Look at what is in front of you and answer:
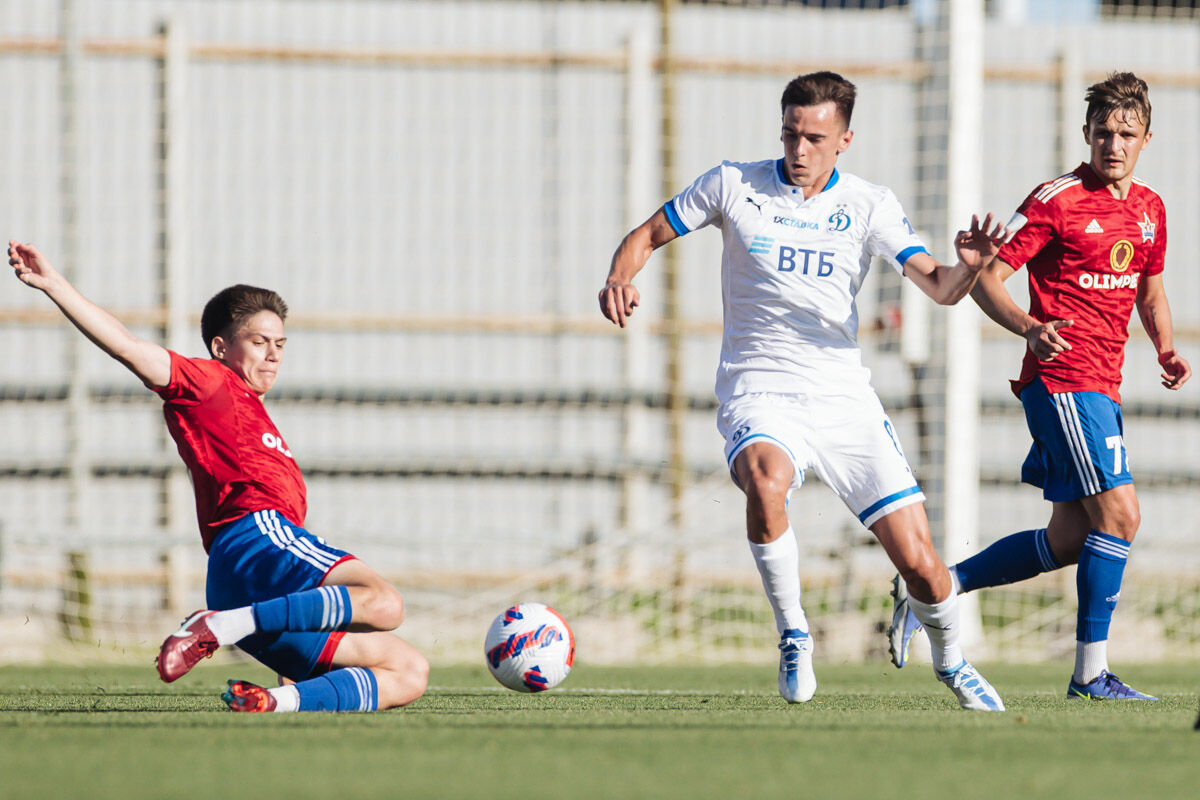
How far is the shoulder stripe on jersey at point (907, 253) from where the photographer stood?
474 cm

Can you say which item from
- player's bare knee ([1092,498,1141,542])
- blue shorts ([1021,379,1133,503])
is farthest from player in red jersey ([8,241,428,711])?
player's bare knee ([1092,498,1141,542])

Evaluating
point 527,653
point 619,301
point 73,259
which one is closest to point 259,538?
point 527,653

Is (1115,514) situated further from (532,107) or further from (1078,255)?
(532,107)

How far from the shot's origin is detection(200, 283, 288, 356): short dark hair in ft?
15.2

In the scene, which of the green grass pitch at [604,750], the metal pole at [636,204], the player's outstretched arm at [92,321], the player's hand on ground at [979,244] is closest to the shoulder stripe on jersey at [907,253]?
the player's hand on ground at [979,244]

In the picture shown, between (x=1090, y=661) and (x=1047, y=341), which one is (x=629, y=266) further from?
(x=1090, y=661)

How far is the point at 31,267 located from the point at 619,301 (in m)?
1.69

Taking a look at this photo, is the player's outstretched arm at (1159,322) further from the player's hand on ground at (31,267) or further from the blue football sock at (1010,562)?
the player's hand on ground at (31,267)

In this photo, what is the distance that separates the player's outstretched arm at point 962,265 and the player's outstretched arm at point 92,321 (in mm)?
2343

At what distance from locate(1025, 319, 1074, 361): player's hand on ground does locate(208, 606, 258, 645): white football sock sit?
2567 millimetres

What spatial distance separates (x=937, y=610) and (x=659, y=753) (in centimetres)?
171

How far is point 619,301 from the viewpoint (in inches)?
174

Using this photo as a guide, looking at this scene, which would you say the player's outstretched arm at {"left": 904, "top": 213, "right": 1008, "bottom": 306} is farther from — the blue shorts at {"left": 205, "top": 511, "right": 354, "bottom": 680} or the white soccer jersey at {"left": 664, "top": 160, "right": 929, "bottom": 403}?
the blue shorts at {"left": 205, "top": 511, "right": 354, "bottom": 680}

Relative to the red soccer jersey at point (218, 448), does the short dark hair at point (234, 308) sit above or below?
above
